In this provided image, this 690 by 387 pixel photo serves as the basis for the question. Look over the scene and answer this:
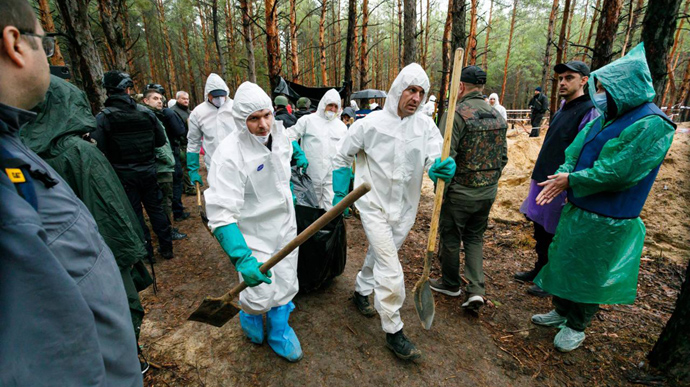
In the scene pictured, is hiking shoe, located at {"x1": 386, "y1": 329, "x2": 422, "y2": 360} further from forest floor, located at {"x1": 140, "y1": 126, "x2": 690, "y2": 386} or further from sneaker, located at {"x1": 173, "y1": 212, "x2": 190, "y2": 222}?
sneaker, located at {"x1": 173, "y1": 212, "x2": 190, "y2": 222}

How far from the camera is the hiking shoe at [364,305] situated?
9.42 ft

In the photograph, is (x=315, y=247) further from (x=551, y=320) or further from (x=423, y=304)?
(x=551, y=320)

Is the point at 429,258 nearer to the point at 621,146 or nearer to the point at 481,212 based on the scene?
the point at 481,212

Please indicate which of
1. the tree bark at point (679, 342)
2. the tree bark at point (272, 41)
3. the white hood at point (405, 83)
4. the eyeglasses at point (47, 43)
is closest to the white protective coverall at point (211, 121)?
the tree bark at point (272, 41)

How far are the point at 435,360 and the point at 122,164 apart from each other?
145 inches

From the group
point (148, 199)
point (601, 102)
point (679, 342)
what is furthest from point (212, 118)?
point (679, 342)

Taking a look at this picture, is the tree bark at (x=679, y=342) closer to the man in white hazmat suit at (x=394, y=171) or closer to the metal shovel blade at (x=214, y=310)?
the man in white hazmat suit at (x=394, y=171)

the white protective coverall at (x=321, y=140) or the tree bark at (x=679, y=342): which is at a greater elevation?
the white protective coverall at (x=321, y=140)

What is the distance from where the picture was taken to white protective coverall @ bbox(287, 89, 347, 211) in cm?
475

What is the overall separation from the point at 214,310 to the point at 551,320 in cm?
282

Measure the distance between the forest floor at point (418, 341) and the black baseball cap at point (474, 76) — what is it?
7.06 feet

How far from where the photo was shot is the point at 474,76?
112 inches

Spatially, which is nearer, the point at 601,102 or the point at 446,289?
the point at 601,102

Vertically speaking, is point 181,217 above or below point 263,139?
below
